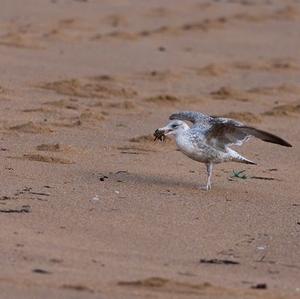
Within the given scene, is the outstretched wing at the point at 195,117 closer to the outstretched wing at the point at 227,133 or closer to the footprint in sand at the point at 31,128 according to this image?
the outstretched wing at the point at 227,133

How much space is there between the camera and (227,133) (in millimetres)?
9539

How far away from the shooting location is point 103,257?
711cm

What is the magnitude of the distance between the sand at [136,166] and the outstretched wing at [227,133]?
36 cm

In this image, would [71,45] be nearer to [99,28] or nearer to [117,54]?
[117,54]

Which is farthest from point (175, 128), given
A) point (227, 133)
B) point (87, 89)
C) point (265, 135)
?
point (87, 89)

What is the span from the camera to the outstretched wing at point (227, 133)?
30.7ft

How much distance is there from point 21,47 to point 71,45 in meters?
1.10

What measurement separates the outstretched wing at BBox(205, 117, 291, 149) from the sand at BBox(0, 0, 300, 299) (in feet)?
1.17

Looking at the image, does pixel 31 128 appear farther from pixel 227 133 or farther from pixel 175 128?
pixel 227 133

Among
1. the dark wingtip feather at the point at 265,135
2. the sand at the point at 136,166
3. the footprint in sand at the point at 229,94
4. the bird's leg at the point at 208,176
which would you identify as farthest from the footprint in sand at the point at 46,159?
the footprint in sand at the point at 229,94

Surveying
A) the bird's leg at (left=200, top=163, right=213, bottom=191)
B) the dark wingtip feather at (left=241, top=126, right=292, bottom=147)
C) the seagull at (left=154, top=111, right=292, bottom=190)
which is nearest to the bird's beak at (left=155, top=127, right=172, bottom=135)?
the seagull at (left=154, top=111, right=292, bottom=190)

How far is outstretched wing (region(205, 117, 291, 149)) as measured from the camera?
935 centimetres

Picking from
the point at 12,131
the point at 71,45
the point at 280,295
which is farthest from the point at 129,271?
the point at 71,45

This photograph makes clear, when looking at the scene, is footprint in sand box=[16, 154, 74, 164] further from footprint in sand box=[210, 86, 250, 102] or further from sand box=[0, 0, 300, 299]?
footprint in sand box=[210, 86, 250, 102]
